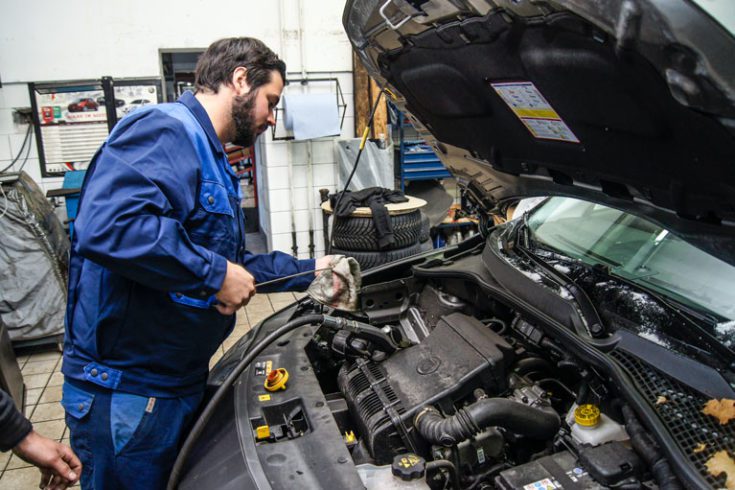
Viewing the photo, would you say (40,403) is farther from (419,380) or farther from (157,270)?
(419,380)

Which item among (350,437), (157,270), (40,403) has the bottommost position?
(40,403)

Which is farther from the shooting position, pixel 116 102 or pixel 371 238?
pixel 116 102

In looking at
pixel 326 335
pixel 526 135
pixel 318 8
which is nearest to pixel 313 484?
pixel 326 335

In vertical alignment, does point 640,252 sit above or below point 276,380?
above

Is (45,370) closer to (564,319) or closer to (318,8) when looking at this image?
(564,319)

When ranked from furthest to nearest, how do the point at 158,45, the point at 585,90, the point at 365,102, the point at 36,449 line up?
the point at 365,102 → the point at 158,45 → the point at 36,449 → the point at 585,90

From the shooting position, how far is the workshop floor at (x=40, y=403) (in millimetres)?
2557

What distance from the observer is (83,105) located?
468 centimetres

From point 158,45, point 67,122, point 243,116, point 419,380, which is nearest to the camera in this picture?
point 419,380

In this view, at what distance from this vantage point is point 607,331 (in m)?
1.44

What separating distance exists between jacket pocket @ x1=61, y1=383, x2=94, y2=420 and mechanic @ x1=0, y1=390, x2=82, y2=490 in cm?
10

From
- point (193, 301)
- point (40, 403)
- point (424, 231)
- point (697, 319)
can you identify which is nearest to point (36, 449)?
point (193, 301)

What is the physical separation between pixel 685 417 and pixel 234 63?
1544 millimetres

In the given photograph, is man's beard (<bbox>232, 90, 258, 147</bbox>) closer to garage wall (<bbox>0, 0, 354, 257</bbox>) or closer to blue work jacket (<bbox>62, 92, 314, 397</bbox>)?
blue work jacket (<bbox>62, 92, 314, 397</bbox>)
